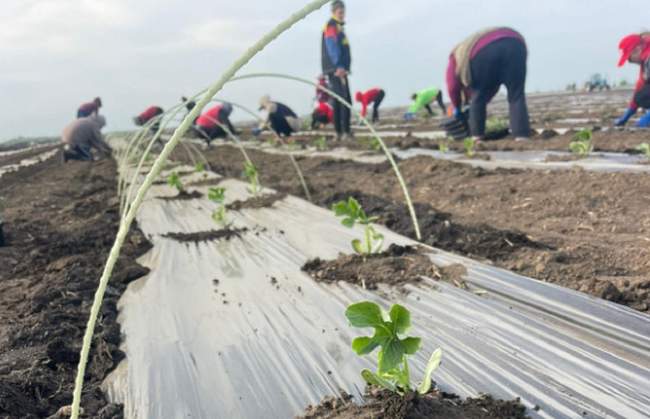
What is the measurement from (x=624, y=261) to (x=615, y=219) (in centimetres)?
61

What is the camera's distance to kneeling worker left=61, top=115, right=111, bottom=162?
9227 mm

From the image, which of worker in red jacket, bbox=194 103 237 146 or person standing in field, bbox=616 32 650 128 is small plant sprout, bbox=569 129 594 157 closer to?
person standing in field, bbox=616 32 650 128

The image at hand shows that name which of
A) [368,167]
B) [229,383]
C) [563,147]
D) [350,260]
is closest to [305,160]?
[368,167]

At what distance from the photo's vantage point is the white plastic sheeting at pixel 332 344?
4.05 feet

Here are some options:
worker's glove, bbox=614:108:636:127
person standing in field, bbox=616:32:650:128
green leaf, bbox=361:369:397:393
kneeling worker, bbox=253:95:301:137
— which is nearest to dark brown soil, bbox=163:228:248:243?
Answer: green leaf, bbox=361:369:397:393

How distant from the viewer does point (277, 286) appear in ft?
7.00

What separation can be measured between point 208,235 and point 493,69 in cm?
415

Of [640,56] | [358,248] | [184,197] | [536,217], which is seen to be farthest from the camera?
[640,56]

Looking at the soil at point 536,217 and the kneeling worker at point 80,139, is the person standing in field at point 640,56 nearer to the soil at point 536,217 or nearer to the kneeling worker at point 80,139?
the soil at point 536,217

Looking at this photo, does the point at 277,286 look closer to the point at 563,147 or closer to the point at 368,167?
the point at 368,167

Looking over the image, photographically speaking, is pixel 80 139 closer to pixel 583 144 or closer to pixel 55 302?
pixel 55 302

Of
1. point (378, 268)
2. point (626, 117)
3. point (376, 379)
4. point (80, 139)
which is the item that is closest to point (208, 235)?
point (378, 268)

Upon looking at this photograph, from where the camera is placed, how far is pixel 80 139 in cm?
957

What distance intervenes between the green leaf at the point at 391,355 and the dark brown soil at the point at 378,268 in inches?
37.0
